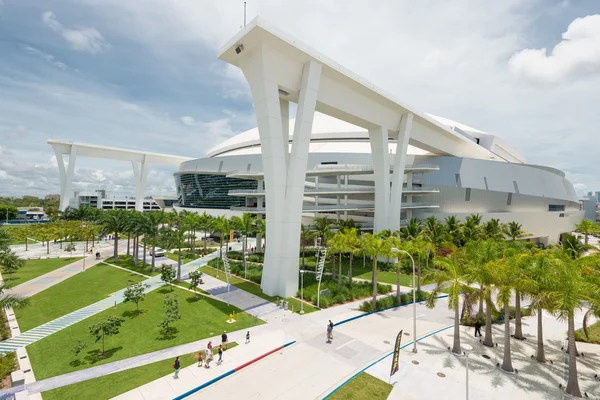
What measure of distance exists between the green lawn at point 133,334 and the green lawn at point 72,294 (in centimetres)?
413

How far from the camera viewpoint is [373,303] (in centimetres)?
2627

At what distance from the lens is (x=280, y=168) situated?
28.3 meters

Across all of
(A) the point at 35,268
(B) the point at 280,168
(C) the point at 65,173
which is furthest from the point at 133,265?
(C) the point at 65,173

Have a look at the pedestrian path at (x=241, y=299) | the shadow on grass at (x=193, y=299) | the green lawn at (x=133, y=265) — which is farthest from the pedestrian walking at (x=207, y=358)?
the green lawn at (x=133, y=265)

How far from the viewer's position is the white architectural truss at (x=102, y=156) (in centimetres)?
8619

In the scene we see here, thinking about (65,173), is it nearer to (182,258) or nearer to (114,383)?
(182,258)

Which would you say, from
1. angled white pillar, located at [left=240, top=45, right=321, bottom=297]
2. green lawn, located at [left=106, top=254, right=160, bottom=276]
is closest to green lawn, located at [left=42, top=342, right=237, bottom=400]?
angled white pillar, located at [left=240, top=45, right=321, bottom=297]

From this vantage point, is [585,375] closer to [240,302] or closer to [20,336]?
[240,302]

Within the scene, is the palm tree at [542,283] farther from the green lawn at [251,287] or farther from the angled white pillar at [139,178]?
the angled white pillar at [139,178]

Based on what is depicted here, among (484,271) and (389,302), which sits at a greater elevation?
(484,271)

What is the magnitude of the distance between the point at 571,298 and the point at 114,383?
23.4 metres

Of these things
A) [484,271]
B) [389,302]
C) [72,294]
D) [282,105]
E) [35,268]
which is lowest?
[35,268]

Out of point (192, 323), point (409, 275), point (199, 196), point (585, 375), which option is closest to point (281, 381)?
point (192, 323)

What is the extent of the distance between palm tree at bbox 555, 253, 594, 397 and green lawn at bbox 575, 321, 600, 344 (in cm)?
791
